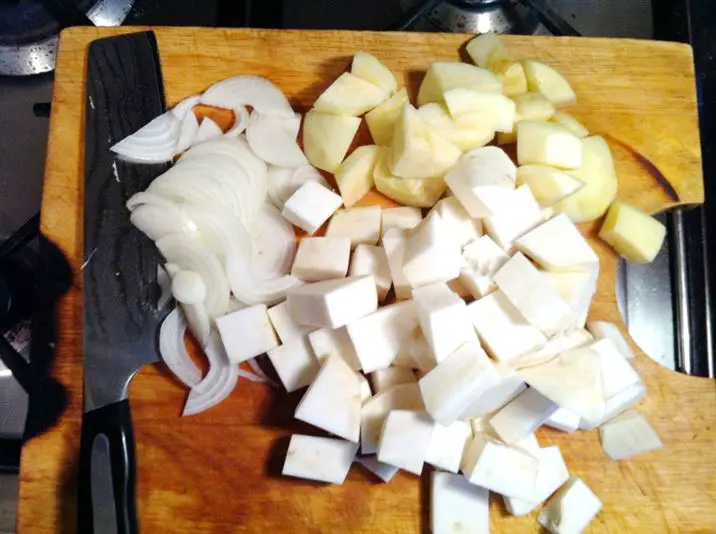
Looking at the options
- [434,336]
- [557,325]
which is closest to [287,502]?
[434,336]

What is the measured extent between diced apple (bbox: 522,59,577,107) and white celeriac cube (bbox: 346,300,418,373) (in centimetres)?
73

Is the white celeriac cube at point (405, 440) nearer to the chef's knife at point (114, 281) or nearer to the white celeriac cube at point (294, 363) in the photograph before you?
the white celeriac cube at point (294, 363)

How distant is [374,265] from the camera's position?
162 cm

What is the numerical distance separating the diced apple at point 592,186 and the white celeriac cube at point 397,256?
43 centimetres

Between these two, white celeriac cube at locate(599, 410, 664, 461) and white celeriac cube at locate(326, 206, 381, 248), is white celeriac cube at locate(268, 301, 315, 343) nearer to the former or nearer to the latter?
white celeriac cube at locate(326, 206, 381, 248)

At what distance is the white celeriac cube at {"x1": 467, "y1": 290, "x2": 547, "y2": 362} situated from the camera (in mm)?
1520

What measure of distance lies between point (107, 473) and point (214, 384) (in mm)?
310

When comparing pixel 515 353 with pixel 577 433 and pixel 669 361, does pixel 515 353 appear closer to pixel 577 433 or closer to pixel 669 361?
pixel 577 433

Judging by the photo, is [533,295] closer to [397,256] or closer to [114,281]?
[397,256]

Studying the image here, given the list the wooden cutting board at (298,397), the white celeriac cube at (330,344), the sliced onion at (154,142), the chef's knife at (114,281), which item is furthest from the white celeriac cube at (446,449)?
the sliced onion at (154,142)

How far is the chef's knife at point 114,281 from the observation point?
4.80ft

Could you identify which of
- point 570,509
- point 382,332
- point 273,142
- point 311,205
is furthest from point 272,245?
point 570,509

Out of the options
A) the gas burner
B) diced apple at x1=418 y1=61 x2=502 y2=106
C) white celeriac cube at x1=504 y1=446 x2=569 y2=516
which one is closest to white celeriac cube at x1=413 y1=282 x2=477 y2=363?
white celeriac cube at x1=504 y1=446 x2=569 y2=516

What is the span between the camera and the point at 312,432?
5.24ft
